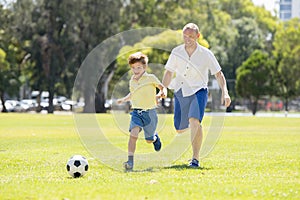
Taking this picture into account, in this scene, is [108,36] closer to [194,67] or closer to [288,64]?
[288,64]

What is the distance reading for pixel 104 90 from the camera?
6575 centimetres

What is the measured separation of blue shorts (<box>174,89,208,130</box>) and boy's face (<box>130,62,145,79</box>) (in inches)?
34.1

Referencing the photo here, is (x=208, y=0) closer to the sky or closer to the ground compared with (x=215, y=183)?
closer to the sky

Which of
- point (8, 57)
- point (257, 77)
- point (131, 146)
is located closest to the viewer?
point (131, 146)

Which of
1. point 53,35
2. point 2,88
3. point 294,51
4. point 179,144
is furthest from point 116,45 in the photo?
point 179,144

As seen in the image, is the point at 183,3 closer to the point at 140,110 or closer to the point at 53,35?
the point at 53,35

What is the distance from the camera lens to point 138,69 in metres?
11.5

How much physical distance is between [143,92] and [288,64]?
6839 centimetres

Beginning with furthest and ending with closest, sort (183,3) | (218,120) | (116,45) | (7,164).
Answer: (183,3) < (116,45) < (218,120) < (7,164)

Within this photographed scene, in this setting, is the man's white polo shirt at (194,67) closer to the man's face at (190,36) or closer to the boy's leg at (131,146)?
the man's face at (190,36)

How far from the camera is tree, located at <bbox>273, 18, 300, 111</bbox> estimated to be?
255 ft

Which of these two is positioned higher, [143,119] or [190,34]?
[190,34]

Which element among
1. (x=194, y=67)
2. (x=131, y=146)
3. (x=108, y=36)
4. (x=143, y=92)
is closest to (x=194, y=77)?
(x=194, y=67)

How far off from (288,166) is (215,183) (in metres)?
3.30
